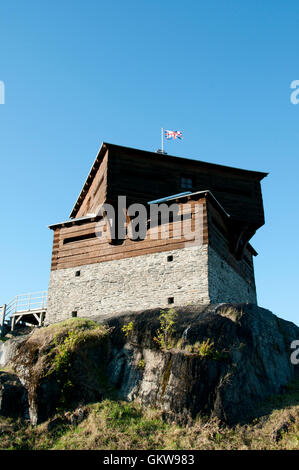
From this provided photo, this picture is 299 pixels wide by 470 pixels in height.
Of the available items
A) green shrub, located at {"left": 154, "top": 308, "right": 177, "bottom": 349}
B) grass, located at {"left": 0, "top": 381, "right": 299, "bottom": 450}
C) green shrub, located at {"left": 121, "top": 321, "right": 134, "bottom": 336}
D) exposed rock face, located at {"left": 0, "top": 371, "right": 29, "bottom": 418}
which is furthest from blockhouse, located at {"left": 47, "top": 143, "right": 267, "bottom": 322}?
grass, located at {"left": 0, "top": 381, "right": 299, "bottom": 450}

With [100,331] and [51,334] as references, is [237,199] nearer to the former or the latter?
[100,331]

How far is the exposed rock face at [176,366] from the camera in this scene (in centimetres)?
1377

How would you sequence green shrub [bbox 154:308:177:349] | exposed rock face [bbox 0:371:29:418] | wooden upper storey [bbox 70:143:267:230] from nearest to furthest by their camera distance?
exposed rock face [bbox 0:371:29:418], green shrub [bbox 154:308:177:349], wooden upper storey [bbox 70:143:267:230]

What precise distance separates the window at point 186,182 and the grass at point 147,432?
35.4ft

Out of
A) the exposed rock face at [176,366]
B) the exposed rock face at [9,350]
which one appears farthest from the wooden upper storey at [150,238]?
the exposed rock face at [9,350]

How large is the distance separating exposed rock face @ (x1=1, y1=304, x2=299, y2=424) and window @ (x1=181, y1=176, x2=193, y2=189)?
6.89 metres

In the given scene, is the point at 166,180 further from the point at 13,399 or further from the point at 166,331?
the point at 13,399

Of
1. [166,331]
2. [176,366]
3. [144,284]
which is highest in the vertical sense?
[144,284]

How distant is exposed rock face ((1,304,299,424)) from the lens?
13.8m

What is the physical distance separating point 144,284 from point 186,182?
5.78m

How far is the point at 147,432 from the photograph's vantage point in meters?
13.1

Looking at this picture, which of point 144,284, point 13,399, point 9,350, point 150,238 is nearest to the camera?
point 13,399

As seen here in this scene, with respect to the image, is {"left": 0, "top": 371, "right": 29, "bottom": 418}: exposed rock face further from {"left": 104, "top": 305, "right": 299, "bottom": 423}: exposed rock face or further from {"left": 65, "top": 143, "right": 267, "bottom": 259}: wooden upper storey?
{"left": 65, "top": 143, "right": 267, "bottom": 259}: wooden upper storey

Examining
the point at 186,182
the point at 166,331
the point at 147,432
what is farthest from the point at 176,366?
the point at 186,182
